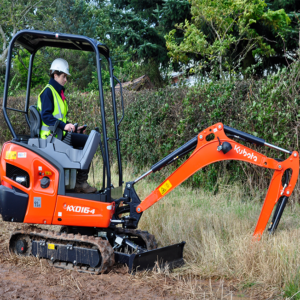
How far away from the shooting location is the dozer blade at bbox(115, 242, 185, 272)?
14.6 ft

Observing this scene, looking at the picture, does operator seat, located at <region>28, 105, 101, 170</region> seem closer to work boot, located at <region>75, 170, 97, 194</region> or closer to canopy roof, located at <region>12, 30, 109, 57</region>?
work boot, located at <region>75, 170, 97, 194</region>

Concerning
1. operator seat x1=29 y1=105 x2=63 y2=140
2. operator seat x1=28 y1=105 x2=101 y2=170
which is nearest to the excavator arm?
operator seat x1=28 y1=105 x2=101 y2=170

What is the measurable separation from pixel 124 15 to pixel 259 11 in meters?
4.75

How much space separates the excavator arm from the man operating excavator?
85cm

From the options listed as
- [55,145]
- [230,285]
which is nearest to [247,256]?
[230,285]

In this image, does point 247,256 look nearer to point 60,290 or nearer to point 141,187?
point 60,290

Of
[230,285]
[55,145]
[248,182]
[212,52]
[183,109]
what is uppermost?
[212,52]

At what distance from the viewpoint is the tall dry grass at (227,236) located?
4258 millimetres

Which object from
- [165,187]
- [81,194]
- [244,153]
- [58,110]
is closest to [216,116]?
[244,153]

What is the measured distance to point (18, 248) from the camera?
16.7 ft

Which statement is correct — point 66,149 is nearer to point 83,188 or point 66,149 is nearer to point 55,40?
point 83,188

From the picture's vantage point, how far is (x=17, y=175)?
488 cm

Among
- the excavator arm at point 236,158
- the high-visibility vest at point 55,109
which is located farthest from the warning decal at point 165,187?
the high-visibility vest at point 55,109

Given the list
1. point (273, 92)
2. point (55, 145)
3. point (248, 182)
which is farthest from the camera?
point (248, 182)
